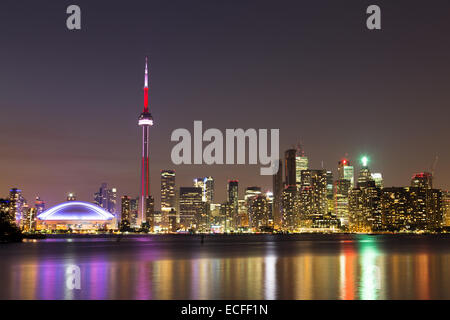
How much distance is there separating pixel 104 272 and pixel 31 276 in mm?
8613

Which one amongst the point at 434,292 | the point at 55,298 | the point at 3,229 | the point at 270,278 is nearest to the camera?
the point at 55,298

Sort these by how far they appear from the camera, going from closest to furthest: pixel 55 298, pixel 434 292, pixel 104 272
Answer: pixel 55 298
pixel 434 292
pixel 104 272

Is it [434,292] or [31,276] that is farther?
[31,276]

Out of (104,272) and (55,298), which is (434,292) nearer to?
(55,298)

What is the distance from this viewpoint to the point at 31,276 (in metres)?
59.2
